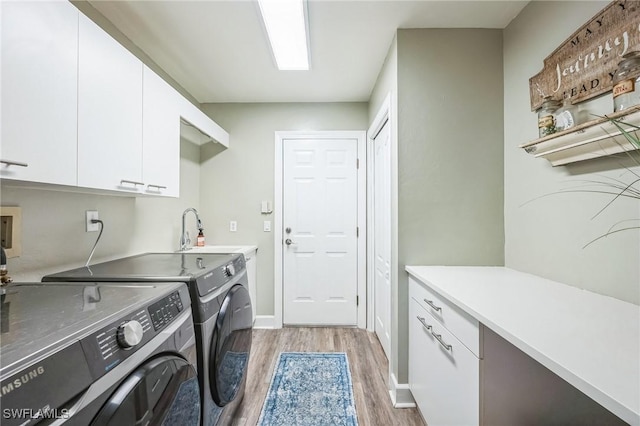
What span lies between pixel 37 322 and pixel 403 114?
75.0 inches

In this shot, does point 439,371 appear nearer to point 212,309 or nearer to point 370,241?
point 212,309

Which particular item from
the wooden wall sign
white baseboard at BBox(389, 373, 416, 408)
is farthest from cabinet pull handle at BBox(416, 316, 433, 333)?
the wooden wall sign

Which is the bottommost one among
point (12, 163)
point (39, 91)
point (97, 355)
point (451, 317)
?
point (451, 317)

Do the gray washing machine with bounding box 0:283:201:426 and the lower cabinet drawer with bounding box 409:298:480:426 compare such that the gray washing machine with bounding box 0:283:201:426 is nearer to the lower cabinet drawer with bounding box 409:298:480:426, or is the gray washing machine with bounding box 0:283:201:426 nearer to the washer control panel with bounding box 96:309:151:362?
the washer control panel with bounding box 96:309:151:362

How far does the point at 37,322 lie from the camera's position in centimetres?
72

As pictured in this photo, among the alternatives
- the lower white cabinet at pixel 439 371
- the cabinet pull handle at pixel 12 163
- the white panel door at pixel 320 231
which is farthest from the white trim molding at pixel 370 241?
the cabinet pull handle at pixel 12 163

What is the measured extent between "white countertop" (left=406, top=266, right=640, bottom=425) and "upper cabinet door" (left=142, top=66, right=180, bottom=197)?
1.60m

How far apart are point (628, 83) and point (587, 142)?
24cm

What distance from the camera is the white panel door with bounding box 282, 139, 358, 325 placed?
3045mm

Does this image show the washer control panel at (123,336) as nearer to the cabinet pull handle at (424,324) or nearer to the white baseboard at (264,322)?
the cabinet pull handle at (424,324)

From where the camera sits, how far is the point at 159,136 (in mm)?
1688

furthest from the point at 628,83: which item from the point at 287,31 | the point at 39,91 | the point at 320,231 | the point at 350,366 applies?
the point at 320,231

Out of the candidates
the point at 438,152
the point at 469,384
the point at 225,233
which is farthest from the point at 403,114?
the point at 225,233

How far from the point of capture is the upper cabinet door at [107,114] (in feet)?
3.75
